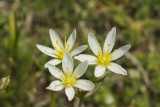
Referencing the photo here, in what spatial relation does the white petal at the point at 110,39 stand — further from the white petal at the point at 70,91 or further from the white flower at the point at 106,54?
the white petal at the point at 70,91

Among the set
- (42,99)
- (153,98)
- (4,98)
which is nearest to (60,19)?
(42,99)

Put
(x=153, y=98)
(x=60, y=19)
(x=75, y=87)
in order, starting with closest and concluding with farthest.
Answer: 1. (x=75, y=87)
2. (x=153, y=98)
3. (x=60, y=19)

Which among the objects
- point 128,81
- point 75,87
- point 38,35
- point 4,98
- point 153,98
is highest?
point 75,87

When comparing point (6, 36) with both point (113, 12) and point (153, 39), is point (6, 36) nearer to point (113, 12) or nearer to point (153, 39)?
point (113, 12)

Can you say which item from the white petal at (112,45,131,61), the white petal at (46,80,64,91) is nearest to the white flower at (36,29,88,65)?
the white petal at (46,80,64,91)

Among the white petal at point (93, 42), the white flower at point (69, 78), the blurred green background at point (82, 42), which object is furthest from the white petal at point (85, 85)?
the blurred green background at point (82, 42)

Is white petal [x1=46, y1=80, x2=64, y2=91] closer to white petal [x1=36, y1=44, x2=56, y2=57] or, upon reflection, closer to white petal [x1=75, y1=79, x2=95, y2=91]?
white petal [x1=75, y1=79, x2=95, y2=91]

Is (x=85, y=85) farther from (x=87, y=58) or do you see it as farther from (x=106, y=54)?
(x=106, y=54)
